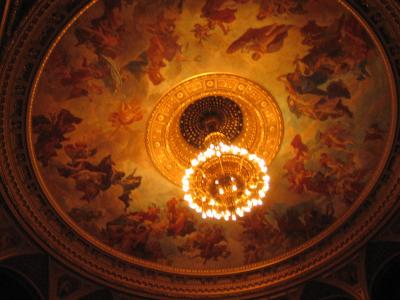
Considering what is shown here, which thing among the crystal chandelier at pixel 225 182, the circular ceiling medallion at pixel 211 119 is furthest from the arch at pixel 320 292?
the circular ceiling medallion at pixel 211 119

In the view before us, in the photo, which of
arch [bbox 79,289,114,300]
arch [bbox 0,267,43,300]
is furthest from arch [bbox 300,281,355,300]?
arch [bbox 0,267,43,300]

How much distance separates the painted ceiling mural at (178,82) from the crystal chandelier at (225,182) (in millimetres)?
2009

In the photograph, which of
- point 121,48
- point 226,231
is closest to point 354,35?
point 121,48

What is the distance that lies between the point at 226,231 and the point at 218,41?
5.01 metres

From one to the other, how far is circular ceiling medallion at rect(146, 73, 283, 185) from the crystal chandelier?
1.74m

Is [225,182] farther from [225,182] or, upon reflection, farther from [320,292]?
[320,292]

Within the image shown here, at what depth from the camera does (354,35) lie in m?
10.6

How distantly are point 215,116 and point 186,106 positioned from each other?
2.63 ft

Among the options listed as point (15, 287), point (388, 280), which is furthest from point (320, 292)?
point (15, 287)

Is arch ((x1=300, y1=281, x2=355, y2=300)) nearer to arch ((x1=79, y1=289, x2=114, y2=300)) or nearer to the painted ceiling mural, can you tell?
the painted ceiling mural

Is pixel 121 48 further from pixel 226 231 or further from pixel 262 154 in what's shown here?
pixel 226 231

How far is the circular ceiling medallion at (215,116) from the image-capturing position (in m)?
11.9

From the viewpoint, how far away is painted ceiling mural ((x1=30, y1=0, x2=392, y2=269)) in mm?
10406

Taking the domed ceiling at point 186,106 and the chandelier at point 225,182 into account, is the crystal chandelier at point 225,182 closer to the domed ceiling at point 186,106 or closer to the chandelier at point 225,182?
the chandelier at point 225,182
